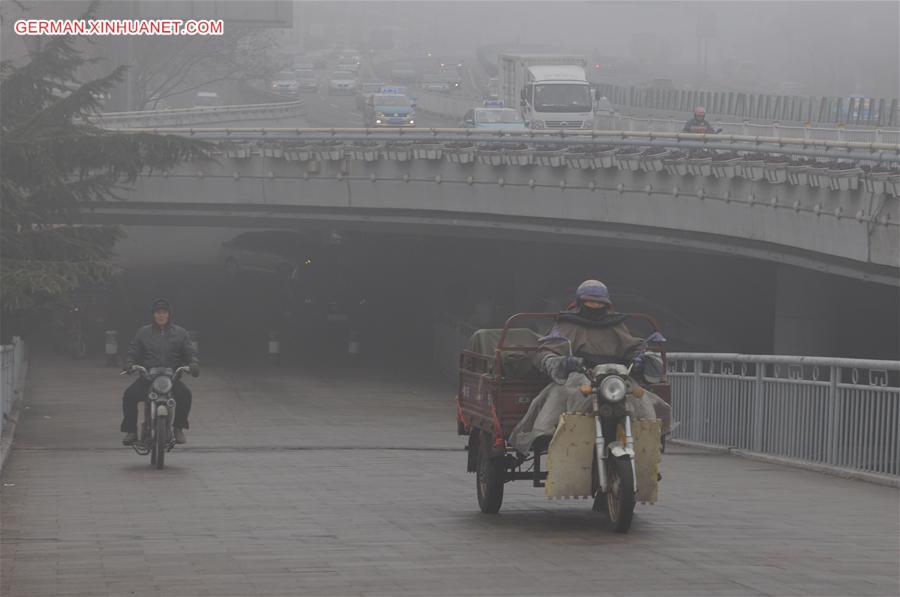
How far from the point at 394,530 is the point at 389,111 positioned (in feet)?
224

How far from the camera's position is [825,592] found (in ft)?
26.8

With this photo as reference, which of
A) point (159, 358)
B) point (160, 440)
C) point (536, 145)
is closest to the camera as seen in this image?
point (160, 440)

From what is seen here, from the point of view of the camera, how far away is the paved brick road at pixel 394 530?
839cm

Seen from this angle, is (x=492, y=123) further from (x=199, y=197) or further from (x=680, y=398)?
(x=680, y=398)

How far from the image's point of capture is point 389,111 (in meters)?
77.9

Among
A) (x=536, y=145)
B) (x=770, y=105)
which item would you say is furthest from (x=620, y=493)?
(x=770, y=105)

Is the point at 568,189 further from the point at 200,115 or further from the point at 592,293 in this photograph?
the point at 200,115

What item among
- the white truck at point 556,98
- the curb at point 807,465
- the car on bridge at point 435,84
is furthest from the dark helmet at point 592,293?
the car on bridge at point 435,84

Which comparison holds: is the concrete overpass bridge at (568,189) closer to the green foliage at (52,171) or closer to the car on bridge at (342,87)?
the green foliage at (52,171)

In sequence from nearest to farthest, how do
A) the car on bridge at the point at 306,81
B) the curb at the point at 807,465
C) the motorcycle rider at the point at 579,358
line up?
1. the motorcycle rider at the point at 579,358
2. the curb at the point at 807,465
3. the car on bridge at the point at 306,81

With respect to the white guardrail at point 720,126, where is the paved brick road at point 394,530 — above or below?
below

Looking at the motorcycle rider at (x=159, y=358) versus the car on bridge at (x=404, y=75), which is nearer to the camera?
the motorcycle rider at (x=159, y=358)

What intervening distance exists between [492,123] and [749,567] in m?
53.3

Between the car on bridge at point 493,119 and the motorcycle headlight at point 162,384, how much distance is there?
45.8m
